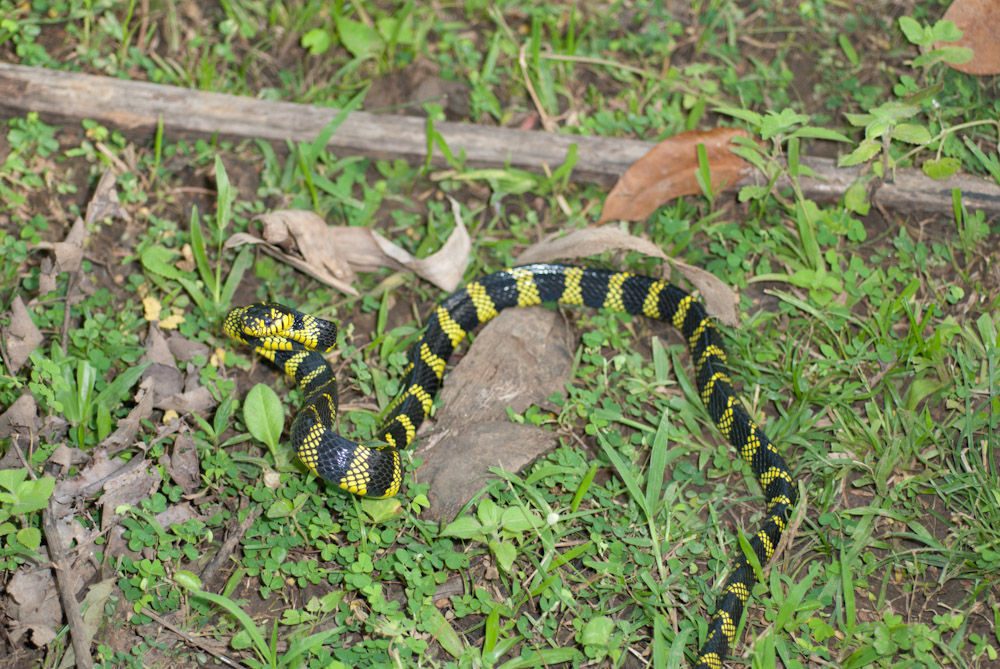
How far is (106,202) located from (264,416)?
2.13 metres

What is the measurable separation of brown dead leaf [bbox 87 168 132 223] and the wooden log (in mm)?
504

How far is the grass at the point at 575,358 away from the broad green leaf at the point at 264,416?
0.12 feet

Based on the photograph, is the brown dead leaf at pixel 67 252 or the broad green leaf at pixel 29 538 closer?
the broad green leaf at pixel 29 538

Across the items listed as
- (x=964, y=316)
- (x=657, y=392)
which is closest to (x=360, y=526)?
(x=657, y=392)

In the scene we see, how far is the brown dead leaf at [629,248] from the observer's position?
474cm

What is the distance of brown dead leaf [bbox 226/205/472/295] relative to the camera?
4832 millimetres

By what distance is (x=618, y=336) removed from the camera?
4.79 meters

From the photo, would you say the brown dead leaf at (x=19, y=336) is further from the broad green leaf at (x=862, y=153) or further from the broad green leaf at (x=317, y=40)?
the broad green leaf at (x=862, y=153)

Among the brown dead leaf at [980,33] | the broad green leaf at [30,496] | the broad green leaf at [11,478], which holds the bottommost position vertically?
the broad green leaf at [30,496]

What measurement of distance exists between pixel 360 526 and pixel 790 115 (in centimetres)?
354

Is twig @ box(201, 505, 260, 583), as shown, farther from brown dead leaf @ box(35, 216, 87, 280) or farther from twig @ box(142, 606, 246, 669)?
brown dead leaf @ box(35, 216, 87, 280)

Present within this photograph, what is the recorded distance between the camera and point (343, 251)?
5.00 m

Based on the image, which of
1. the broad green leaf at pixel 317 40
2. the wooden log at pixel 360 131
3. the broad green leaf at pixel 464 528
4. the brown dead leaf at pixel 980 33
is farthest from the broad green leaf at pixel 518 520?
the brown dead leaf at pixel 980 33

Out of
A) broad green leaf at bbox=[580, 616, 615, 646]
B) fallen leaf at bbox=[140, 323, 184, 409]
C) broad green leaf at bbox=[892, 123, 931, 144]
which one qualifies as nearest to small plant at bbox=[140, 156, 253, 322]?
fallen leaf at bbox=[140, 323, 184, 409]
